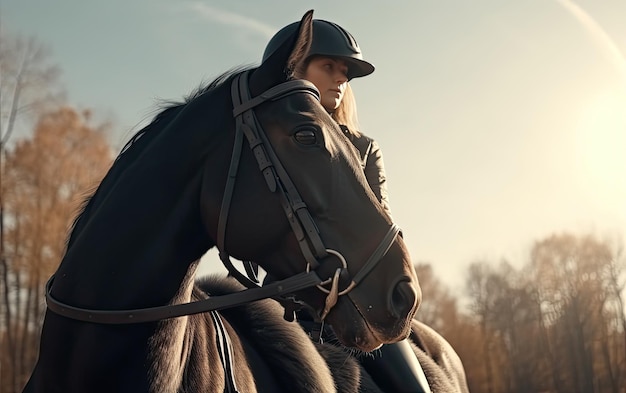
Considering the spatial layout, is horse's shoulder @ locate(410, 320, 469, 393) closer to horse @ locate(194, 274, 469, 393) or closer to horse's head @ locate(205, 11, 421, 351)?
horse @ locate(194, 274, 469, 393)

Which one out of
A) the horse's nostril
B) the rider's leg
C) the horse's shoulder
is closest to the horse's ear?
the horse's nostril

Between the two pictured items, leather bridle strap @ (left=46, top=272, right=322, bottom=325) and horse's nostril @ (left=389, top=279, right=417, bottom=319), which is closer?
horse's nostril @ (left=389, top=279, right=417, bottom=319)

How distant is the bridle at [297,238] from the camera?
2666mm

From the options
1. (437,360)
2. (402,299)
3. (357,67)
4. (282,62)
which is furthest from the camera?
(437,360)

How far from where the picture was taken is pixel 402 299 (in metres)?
2.56

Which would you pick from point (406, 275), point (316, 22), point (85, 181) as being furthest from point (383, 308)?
point (85, 181)

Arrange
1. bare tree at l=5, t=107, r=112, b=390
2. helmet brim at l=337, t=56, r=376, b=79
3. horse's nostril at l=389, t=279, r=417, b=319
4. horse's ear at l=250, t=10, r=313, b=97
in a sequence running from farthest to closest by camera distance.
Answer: bare tree at l=5, t=107, r=112, b=390, helmet brim at l=337, t=56, r=376, b=79, horse's ear at l=250, t=10, r=313, b=97, horse's nostril at l=389, t=279, r=417, b=319

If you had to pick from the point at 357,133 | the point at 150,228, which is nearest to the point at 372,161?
the point at 357,133

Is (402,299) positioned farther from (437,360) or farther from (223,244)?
(437,360)

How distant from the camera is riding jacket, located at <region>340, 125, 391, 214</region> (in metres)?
4.32

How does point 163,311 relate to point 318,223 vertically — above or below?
below

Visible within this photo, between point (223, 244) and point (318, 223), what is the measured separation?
17.6 inches

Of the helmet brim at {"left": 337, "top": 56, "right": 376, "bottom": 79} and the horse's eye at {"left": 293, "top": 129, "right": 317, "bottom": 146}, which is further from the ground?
the helmet brim at {"left": 337, "top": 56, "right": 376, "bottom": 79}

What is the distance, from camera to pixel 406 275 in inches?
102
